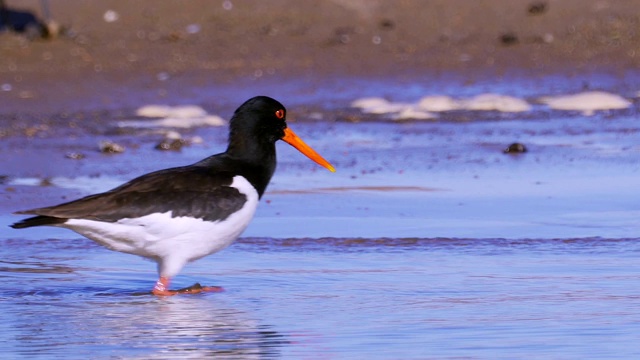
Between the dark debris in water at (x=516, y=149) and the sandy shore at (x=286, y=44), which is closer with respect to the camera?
the dark debris in water at (x=516, y=149)

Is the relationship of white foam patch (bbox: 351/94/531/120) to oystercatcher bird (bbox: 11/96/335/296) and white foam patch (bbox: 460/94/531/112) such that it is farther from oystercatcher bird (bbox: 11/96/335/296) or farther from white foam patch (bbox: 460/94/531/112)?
oystercatcher bird (bbox: 11/96/335/296)

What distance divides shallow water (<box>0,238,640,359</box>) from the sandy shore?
5.67 metres

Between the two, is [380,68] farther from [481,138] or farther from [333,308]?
[333,308]

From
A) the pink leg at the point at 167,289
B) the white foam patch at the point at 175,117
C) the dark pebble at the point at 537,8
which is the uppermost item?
the dark pebble at the point at 537,8

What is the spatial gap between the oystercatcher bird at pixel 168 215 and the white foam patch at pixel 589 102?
6.13 m

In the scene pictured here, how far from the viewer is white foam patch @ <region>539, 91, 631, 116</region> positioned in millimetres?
12188

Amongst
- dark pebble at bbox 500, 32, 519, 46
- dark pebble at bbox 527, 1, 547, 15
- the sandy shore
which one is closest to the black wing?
the sandy shore

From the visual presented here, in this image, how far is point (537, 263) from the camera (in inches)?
270

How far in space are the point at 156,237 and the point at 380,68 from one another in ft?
26.5

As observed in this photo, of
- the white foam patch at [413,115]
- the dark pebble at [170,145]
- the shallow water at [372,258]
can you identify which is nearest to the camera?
the shallow water at [372,258]

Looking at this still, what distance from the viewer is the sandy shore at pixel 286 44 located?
13531 mm

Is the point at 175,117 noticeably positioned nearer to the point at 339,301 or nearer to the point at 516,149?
the point at 516,149

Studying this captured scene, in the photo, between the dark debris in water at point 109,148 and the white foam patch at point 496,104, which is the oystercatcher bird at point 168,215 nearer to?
the dark debris in water at point 109,148

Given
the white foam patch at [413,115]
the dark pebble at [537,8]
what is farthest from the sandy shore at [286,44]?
the white foam patch at [413,115]
